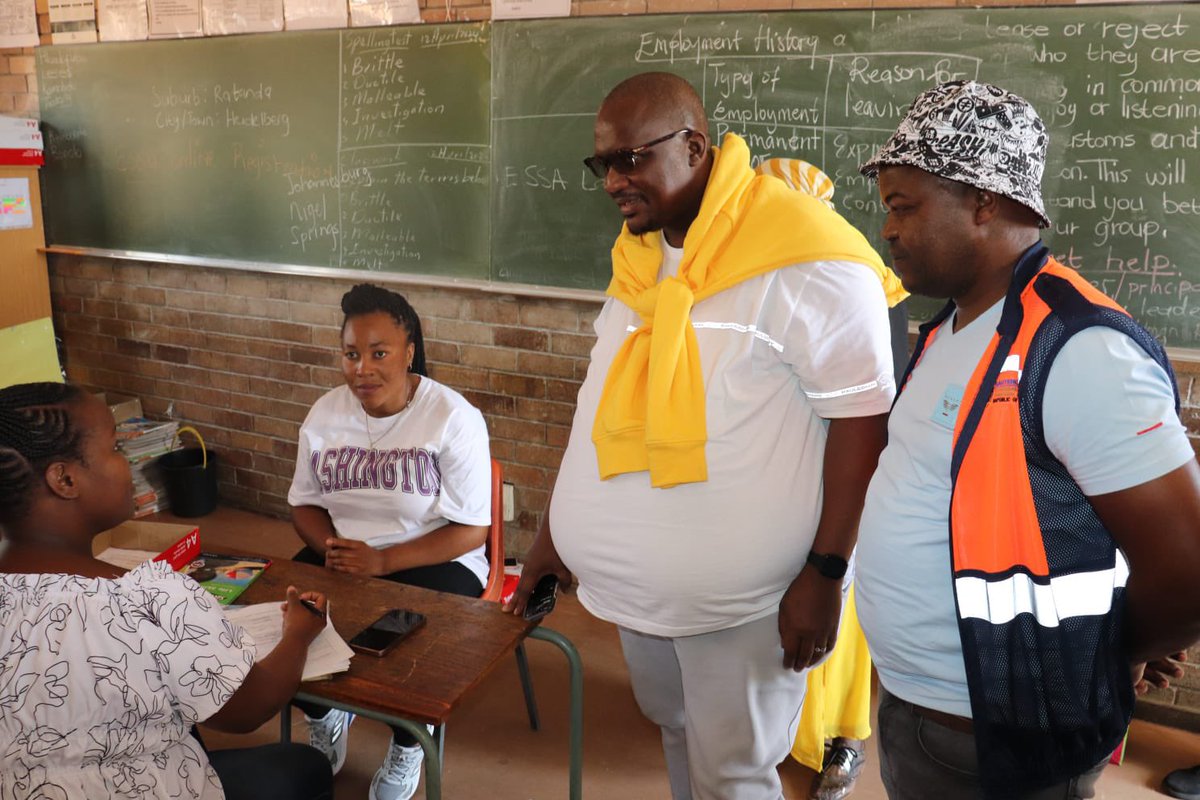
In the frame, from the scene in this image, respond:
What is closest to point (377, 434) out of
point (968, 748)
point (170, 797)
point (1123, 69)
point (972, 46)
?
point (170, 797)

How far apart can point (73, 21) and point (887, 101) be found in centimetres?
393

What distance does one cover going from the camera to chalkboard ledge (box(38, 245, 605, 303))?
11.3 feet

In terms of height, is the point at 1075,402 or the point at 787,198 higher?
the point at 787,198

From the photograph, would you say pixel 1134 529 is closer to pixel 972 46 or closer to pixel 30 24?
pixel 972 46

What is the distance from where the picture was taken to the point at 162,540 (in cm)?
203

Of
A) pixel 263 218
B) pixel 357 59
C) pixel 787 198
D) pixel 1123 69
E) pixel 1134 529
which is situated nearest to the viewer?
pixel 1134 529

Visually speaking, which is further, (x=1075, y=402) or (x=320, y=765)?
(x=320, y=765)

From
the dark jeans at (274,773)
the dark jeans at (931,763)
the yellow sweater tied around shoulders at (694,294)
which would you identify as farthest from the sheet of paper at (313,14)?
the dark jeans at (931,763)

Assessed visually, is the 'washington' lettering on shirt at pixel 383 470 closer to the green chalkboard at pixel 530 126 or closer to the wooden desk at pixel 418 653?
the wooden desk at pixel 418 653

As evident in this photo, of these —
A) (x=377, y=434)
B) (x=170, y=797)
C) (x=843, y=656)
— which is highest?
(x=377, y=434)

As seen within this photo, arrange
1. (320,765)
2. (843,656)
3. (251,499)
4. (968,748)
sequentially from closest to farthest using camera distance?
(968,748)
(320,765)
(843,656)
(251,499)

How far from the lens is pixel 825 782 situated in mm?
2391

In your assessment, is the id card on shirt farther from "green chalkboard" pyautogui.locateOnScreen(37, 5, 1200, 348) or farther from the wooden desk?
"green chalkboard" pyautogui.locateOnScreen(37, 5, 1200, 348)

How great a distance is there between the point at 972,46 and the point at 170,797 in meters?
2.76
